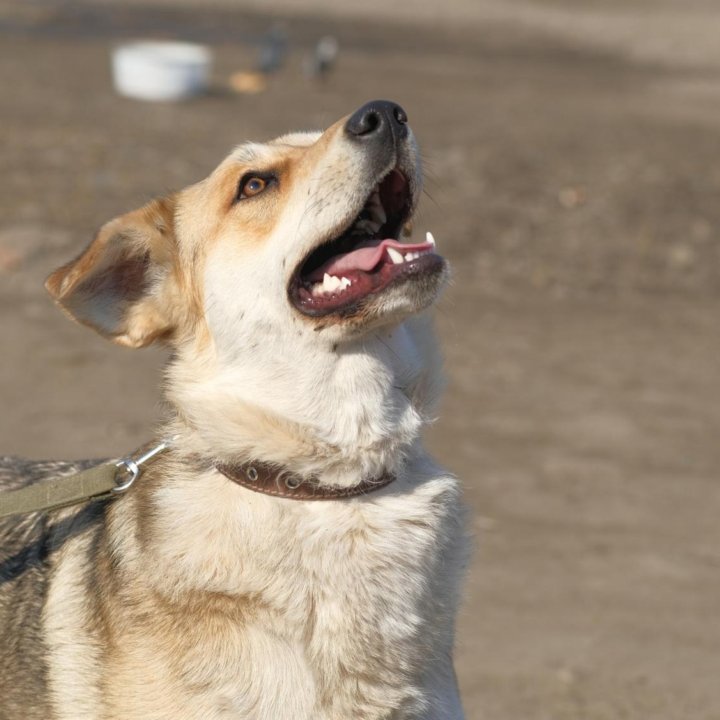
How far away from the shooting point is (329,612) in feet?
12.4

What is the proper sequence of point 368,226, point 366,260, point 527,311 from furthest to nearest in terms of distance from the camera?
point 527,311 < point 368,226 < point 366,260

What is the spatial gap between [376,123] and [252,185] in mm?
494

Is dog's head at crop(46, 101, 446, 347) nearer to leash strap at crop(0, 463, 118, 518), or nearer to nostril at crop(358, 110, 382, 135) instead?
nostril at crop(358, 110, 382, 135)

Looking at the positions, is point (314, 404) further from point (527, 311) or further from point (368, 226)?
point (527, 311)

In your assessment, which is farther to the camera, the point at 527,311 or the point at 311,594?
the point at 527,311

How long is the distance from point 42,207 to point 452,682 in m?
8.88

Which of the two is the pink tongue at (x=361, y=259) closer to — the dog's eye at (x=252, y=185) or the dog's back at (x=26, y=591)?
the dog's eye at (x=252, y=185)

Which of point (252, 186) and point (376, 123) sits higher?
point (376, 123)

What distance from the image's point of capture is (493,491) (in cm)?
768

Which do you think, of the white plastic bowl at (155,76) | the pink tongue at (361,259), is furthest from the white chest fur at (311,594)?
the white plastic bowl at (155,76)

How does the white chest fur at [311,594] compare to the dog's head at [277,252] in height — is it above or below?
below

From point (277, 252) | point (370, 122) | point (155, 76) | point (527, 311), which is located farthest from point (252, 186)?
point (155, 76)

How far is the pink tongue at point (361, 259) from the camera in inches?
157

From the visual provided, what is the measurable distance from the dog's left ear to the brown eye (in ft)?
0.89
